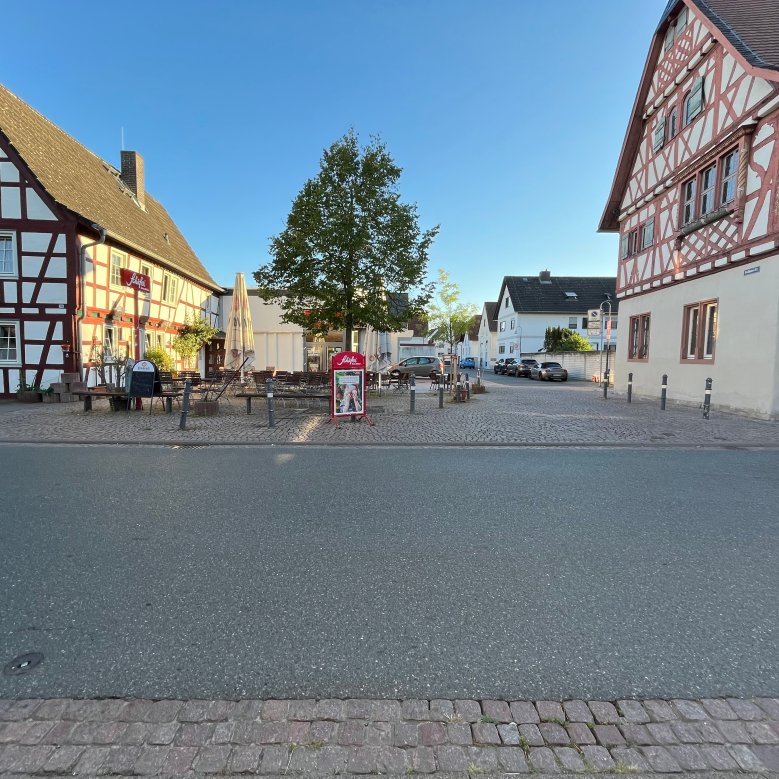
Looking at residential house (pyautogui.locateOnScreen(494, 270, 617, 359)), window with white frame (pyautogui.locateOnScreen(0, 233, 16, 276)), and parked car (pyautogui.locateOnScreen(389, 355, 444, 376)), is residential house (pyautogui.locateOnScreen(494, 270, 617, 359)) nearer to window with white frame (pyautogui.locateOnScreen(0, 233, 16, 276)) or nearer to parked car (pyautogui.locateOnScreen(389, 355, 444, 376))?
parked car (pyautogui.locateOnScreen(389, 355, 444, 376))

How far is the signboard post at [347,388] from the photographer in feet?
35.4

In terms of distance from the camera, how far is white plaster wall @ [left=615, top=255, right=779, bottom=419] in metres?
11.3

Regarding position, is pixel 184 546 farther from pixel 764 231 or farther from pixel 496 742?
pixel 764 231

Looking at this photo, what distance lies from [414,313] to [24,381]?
495 inches

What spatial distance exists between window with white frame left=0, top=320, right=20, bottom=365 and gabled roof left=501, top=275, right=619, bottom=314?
41704mm

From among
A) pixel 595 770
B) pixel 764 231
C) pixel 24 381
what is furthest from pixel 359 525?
pixel 24 381

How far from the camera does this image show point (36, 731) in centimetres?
205

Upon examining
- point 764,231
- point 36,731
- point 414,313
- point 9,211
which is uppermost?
point 9,211

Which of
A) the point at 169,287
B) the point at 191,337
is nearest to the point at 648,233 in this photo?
the point at 191,337

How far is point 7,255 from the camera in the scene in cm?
1566

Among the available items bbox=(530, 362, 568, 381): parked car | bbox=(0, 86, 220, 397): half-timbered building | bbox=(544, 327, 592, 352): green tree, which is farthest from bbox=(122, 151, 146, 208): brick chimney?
bbox=(544, 327, 592, 352): green tree

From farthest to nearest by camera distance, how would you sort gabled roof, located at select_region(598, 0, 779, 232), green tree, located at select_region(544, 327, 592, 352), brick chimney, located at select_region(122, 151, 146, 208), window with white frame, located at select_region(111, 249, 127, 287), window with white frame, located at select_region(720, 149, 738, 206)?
green tree, located at select_region(544, 327, 592, 352)
brick chimney, located at select_region(122, 151, 146, 208)
window with white frame, located at select_region(111, 249, 127, 287)
window with white frame, located at select_region(720, 149, 738, 206)
gabled roof, located at select_region(598, 0, 779, 232)

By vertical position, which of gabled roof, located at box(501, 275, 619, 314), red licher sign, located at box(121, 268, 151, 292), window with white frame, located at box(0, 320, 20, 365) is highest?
gabled roof, located at box(501, 275, 619, 314)

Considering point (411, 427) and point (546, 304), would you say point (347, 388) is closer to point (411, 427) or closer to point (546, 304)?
point (411, 427)
